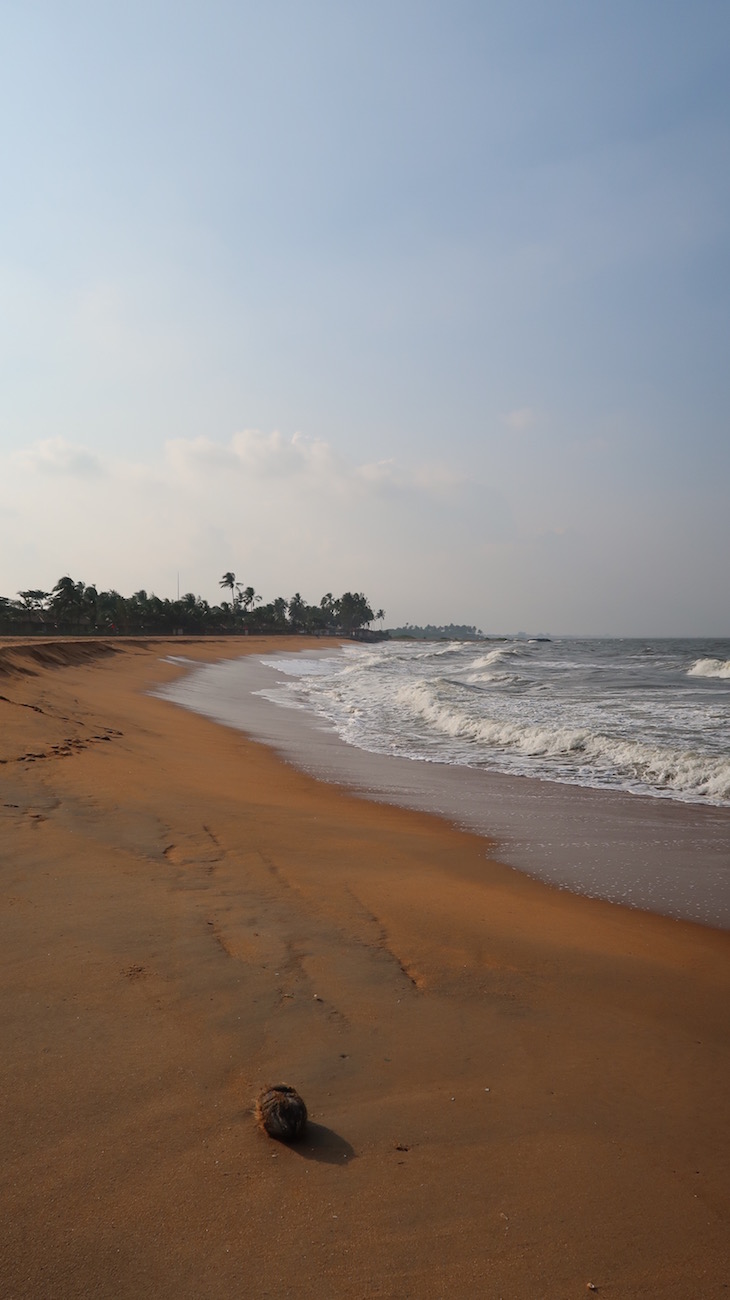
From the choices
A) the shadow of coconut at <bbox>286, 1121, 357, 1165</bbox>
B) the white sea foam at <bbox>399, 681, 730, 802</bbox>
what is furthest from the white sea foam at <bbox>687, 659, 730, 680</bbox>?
the shadow of coconut at <bbox>286, 1121, 357, 1165</bbox>

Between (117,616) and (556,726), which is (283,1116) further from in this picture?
(117,616)

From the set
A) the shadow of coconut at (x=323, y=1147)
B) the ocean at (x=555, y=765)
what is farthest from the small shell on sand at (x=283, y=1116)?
the ocean at (x=555, y=765)

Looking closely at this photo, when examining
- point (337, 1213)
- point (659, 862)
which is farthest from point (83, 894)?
point (659, 862)

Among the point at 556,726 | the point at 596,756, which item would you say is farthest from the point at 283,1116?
the point at 556,726

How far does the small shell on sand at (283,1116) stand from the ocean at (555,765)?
14.0 ft

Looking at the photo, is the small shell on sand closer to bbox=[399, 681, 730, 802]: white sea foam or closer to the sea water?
the sea water

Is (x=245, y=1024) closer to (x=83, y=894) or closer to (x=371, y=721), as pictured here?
(x=83, y=894)

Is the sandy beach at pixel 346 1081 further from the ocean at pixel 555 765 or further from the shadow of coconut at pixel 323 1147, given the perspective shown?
the ocean at pixel 555 765

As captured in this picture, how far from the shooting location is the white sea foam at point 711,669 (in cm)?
3800

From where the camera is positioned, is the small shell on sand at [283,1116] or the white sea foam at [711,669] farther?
the white sea foam at [711,669]

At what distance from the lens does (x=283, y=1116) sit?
8.68 feet

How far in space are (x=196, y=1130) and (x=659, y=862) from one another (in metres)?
5.79

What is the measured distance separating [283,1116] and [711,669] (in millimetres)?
42636

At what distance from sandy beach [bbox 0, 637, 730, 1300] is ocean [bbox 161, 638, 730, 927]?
131 cm
